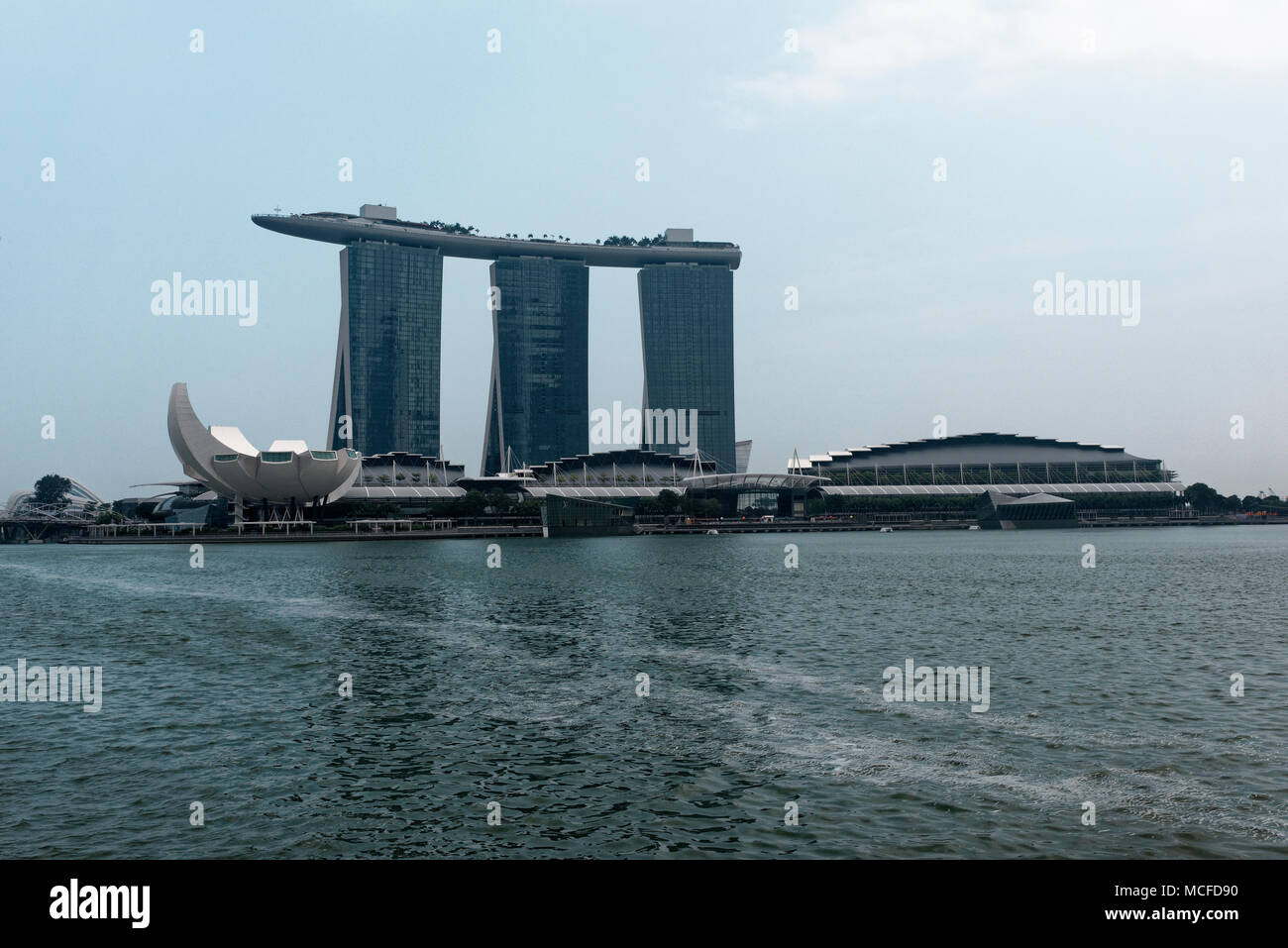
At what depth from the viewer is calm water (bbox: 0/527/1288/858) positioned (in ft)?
43.6

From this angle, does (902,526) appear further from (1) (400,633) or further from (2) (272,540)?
(1) (400,633)

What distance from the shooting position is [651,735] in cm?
1900

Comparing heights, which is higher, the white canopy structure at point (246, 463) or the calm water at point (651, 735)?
the white canopy structure at point (246, 463)

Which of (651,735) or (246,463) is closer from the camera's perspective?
(651,735)

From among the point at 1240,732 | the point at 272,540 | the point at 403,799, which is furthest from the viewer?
the point at 272,540

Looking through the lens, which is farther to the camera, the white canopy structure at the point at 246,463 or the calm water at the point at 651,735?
the white canopy structure at the point at 246,463

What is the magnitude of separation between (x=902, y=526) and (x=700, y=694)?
173614 millimetres

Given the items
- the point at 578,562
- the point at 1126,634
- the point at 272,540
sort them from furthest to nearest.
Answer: the point at 272,540, the point at 578,562, the point at 1126,634

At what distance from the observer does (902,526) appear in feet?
620

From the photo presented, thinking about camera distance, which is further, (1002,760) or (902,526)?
(902,526)

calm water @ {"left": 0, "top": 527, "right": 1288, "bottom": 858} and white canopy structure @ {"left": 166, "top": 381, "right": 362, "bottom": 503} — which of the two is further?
white canopy structure @ {"left": 166, "top": 381, "right": 362, "bottom": 503}

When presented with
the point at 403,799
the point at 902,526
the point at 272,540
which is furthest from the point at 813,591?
the point at 902,526

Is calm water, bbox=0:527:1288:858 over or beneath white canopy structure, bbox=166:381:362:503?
beneath

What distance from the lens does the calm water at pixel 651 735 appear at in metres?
13.3
